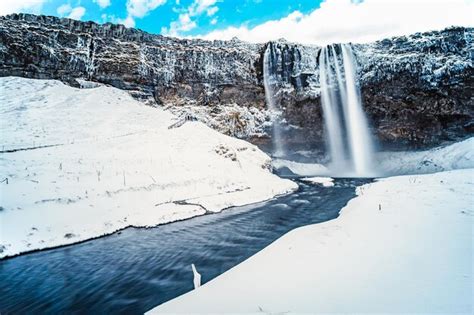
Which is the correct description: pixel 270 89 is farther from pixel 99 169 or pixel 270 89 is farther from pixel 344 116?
pixel 99 169

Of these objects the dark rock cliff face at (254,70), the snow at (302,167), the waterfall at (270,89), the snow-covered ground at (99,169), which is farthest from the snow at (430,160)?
the snow-covered ground at (99,169)

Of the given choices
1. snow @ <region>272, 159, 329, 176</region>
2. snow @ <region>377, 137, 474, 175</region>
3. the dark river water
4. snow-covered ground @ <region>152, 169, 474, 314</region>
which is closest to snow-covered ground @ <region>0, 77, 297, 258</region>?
the dark river water

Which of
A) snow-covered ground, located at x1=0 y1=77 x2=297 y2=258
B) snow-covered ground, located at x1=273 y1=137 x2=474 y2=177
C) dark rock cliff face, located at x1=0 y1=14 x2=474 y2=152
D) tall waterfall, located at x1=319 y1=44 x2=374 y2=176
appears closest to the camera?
snow-covered ground, located at x1=0 y1=77 x2=297 y2=258

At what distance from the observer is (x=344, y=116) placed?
3788 cm

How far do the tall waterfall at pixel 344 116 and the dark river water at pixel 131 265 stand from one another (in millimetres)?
29403

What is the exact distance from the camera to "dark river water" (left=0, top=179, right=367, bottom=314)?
5223 mm

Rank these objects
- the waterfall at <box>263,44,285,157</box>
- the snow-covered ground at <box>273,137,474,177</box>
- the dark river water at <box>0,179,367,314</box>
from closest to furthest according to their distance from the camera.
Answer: the dark river water at <box>0,179,367,314</box> → the snow-covered ground at <box>273,137,474,177</box> → the waterfall at <box>263,44,285,157</box>

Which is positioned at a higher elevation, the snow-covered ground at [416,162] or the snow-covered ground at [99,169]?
the snow-covered ground at [99,169]

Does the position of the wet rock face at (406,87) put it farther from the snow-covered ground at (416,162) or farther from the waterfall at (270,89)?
the snow-covered ground at (416,162)

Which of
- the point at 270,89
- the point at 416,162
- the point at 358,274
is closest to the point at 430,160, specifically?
the point at 416,162

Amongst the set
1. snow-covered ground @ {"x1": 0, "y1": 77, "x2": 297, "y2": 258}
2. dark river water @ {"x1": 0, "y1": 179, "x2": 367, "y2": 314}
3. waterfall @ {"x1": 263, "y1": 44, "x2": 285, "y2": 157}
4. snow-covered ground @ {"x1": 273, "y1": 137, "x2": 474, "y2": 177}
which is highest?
waterfall @ {"x1": 263, "y1": 44, "x2": 285, "y2": 157}

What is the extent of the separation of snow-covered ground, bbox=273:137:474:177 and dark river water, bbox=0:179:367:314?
1084 inches

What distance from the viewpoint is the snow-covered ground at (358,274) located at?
138 inches

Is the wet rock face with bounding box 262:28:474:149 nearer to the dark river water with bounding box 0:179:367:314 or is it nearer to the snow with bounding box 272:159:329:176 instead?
the snow with bounding box 272:159:329:176
